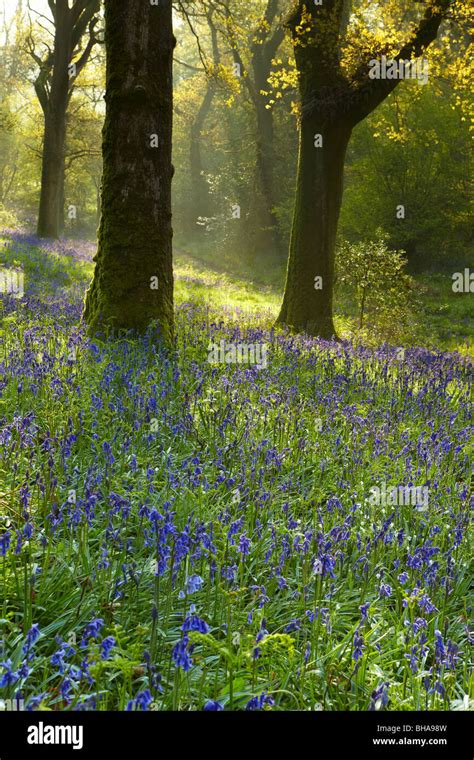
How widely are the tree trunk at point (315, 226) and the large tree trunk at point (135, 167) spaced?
14.8 ft

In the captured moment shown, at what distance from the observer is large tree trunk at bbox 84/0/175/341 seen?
7262 millimetres

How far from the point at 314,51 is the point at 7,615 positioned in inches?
457

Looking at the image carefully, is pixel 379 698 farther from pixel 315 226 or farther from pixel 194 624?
pixel 315 226

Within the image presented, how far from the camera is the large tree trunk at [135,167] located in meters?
7.26

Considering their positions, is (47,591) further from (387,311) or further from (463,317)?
(463,317)

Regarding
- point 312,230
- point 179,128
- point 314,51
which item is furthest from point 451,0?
point 179,128

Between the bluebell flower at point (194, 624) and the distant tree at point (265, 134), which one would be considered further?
the distant tree at point (265, 134)

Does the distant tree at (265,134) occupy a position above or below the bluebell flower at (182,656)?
above

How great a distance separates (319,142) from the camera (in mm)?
11367

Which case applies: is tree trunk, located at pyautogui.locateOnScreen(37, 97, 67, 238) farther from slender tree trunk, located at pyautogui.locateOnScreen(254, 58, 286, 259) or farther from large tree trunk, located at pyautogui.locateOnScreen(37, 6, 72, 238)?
slender tree trunk, located at pyautogui.locateOnScreen(254, 58, 286, 259)

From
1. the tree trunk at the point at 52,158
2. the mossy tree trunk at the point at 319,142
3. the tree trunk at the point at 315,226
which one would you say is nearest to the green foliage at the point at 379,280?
the tree trunk at the point at 315,226

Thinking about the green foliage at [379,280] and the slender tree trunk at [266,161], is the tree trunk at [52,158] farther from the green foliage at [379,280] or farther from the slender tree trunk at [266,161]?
the slender tree trunk at [266,161]

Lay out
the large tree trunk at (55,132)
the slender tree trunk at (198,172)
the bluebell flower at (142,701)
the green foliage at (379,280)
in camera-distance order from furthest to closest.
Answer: the slender tree trunk at (198,172)
the large tree trunk at (55,132)
the green foliage at (379,280)
the bluebell flower at (142,701)

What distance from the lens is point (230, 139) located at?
3953 cm
